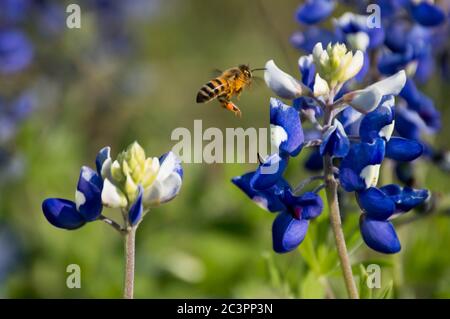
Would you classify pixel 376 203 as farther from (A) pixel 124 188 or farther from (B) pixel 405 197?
(A) pixel 124 188

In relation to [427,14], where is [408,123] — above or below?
below

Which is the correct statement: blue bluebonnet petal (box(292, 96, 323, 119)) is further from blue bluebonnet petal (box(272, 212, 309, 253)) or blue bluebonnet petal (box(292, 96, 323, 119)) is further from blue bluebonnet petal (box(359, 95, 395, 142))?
blue bluebonnet petal (box(272, 212, 309, 253))

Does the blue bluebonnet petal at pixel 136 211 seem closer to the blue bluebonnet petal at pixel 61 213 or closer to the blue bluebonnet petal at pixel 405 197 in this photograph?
the blue bluebonnet petal at pixel 61 213

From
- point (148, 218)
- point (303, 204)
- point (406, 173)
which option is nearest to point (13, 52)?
point (148, 218)

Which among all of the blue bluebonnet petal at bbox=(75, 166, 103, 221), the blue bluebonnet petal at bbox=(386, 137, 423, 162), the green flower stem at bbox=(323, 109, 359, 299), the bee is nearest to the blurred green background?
the bee
